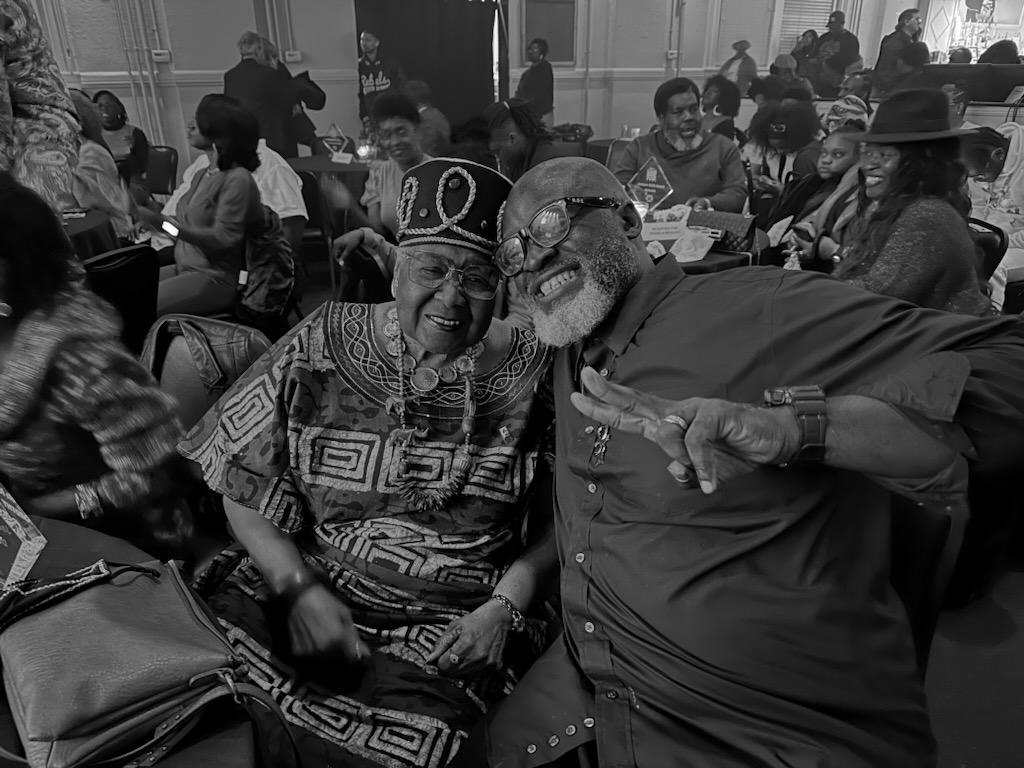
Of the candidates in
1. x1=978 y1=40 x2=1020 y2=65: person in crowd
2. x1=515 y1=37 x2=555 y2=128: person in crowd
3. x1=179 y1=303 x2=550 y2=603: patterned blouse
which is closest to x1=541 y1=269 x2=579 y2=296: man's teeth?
x1=179 y1=303 x2=550 y2=603: patterned blouse

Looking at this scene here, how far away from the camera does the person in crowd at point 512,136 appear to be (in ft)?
16.0

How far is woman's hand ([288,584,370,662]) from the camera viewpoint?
4.99 ft

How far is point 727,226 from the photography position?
11.8 feet

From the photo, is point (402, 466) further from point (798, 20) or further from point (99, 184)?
point (798, 20)

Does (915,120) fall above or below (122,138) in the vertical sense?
above

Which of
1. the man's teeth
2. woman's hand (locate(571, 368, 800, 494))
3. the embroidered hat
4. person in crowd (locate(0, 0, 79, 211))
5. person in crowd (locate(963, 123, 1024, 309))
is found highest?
person in crowd (locate(0, 0, 79, 211))

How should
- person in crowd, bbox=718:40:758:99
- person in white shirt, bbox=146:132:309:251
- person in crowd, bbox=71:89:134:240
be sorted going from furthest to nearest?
person in crowd, bbox=718:40:758:99 < person in white shirt, bbox=146:132:309:251 < person in crowd, bbox=71:89:134:240

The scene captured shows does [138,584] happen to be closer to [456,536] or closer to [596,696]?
[456,536]

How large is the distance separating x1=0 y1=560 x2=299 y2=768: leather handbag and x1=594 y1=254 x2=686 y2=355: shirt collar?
98 cm

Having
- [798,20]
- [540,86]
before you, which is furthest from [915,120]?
[798,20]

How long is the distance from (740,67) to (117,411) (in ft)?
37.1

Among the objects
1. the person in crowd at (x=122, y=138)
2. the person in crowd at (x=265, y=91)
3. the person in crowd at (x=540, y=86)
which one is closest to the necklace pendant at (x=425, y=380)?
the person in crowd at (x=122, y=138)

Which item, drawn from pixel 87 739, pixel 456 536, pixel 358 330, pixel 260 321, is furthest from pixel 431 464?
pixel 260 321

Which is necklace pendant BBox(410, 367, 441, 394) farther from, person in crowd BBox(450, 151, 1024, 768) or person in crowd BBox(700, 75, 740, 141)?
person in crowd BBox(700, 75, 740, 141)
